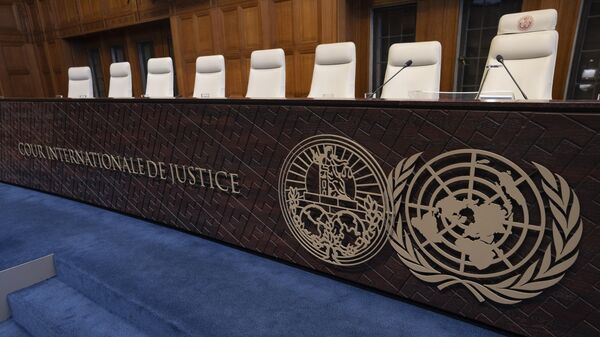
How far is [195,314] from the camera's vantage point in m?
1.23

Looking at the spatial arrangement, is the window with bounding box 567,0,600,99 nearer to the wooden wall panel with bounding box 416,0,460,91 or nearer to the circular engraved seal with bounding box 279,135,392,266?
the wooden wall panel with bounding box 416,0,460,91

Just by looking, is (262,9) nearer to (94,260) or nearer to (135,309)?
(94,260)

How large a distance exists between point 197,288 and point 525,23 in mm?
2440

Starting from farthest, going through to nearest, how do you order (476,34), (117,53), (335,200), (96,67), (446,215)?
(96,67)
(117,53)
(476,34)
(335,200)
(446,215)

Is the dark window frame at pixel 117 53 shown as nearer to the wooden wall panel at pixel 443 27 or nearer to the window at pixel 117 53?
the window at pixel 117 53

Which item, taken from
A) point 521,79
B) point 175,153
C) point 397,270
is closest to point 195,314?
point 397,270

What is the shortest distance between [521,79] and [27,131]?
11.2 ft

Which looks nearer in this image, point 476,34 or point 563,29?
point 563,29

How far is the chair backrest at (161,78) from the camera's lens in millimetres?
3477

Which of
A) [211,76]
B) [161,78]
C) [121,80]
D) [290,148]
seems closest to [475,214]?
[290,148]

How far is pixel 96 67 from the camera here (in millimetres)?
6965

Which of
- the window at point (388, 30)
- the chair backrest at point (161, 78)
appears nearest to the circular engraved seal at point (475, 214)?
the chair backrest at point (161, 78)

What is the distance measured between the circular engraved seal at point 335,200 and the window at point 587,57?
2954mm

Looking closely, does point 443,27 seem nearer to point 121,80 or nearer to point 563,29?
point 563,29
